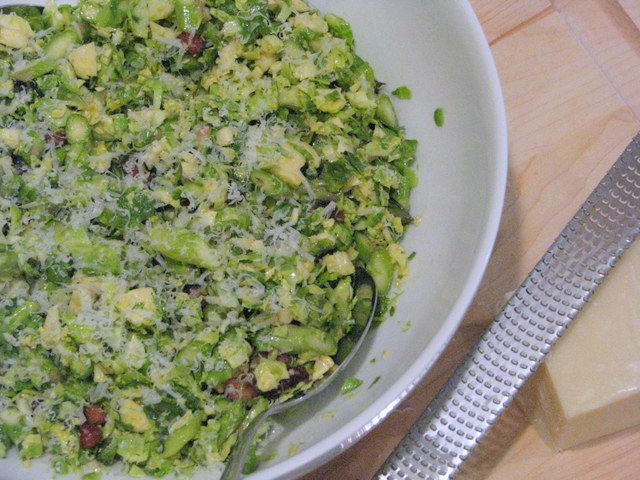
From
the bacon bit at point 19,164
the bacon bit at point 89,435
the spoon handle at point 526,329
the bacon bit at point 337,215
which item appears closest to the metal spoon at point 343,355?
the bacon bit at point 337,215

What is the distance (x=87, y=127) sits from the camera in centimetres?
162

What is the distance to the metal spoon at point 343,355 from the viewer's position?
1410mm

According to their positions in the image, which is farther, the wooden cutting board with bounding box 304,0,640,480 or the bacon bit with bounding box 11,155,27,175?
the wooden cutting board with bounding box 304,0,640,480

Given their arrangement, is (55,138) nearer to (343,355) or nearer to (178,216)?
(178,216)

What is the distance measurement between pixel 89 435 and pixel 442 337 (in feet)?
2.48

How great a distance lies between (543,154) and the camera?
6.86 feet

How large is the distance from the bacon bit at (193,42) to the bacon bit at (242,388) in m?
0.80

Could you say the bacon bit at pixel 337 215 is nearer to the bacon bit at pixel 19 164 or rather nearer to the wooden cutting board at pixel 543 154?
the wooden cutting board at pixel 543 154

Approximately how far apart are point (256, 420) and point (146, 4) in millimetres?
1018

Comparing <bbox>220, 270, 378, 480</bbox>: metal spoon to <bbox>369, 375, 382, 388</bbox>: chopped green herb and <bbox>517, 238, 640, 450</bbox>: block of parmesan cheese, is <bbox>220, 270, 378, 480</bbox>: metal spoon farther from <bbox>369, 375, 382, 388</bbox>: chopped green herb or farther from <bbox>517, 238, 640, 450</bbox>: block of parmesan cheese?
<bbox>517, 238, 640, 450</bbox>: block of parmesan cheese

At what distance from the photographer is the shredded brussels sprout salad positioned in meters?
1.45

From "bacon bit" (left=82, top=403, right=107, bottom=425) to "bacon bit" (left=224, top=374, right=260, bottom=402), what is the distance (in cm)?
26

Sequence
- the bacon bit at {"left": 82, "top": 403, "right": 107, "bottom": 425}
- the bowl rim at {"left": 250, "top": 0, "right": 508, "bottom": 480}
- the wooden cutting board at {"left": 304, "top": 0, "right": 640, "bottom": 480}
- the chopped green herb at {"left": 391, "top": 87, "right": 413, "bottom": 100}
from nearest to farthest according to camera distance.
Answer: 1. the bowl rim at {"left": 250, "top": 0, "right": 508, "bottom": 480}
2. the bacon bit at {"left": 82, "top": 403, "right": 107, "bottom": 425}
3. the chopped green herb at {"left": 391, "top": 87, "right": 413, "bottom": 100}
4. the wooden cutting board at {"left": 304, "top": 0, "right": 640, "bottom": 480}

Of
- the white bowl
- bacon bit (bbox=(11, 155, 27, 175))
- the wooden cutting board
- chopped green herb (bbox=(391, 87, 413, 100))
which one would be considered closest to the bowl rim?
the white bowl
